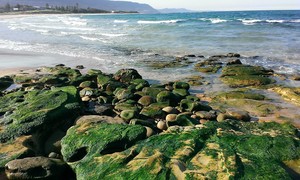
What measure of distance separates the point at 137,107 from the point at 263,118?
3.61 metres

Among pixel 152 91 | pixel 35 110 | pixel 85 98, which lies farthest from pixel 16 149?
pixel 152 91

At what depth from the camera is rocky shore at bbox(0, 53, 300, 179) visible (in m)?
4.99

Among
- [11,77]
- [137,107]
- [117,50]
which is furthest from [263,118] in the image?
[117,50]

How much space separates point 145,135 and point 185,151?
1.17 m

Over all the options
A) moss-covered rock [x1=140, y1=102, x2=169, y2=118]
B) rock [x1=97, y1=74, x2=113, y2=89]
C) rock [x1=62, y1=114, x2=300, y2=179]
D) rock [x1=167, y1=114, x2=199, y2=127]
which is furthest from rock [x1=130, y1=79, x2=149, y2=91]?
rock [x1=62, y1=114, x2=300, y2=179]

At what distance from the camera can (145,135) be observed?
6281 mm

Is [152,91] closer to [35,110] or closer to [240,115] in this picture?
[240,115]

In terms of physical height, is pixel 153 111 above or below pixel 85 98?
above

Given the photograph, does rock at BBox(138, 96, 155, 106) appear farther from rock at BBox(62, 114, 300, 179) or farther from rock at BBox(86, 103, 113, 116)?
rock at BBox(62, 114, 300, 179)

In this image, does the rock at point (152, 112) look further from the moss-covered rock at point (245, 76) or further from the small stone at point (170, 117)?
the moss-covered rock at point (245, 76)

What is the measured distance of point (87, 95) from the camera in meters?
10.4

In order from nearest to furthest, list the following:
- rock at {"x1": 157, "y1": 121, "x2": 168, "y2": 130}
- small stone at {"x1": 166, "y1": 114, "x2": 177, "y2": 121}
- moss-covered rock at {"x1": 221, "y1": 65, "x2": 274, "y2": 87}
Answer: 1. rock at {"x1": 157, "y1": 121, "x2": 168, "y2": 130}
2. small stone at {"x1": 166, "y1": 114, "x2": 177, "y2": 121}
3. moss-covered rock at {"x1": 221, "y1": 65, "x2": 274, "y2": 87}

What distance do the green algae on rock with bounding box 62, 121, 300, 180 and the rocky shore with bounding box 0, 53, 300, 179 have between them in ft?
0.05

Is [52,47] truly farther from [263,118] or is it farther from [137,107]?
[263,118]
